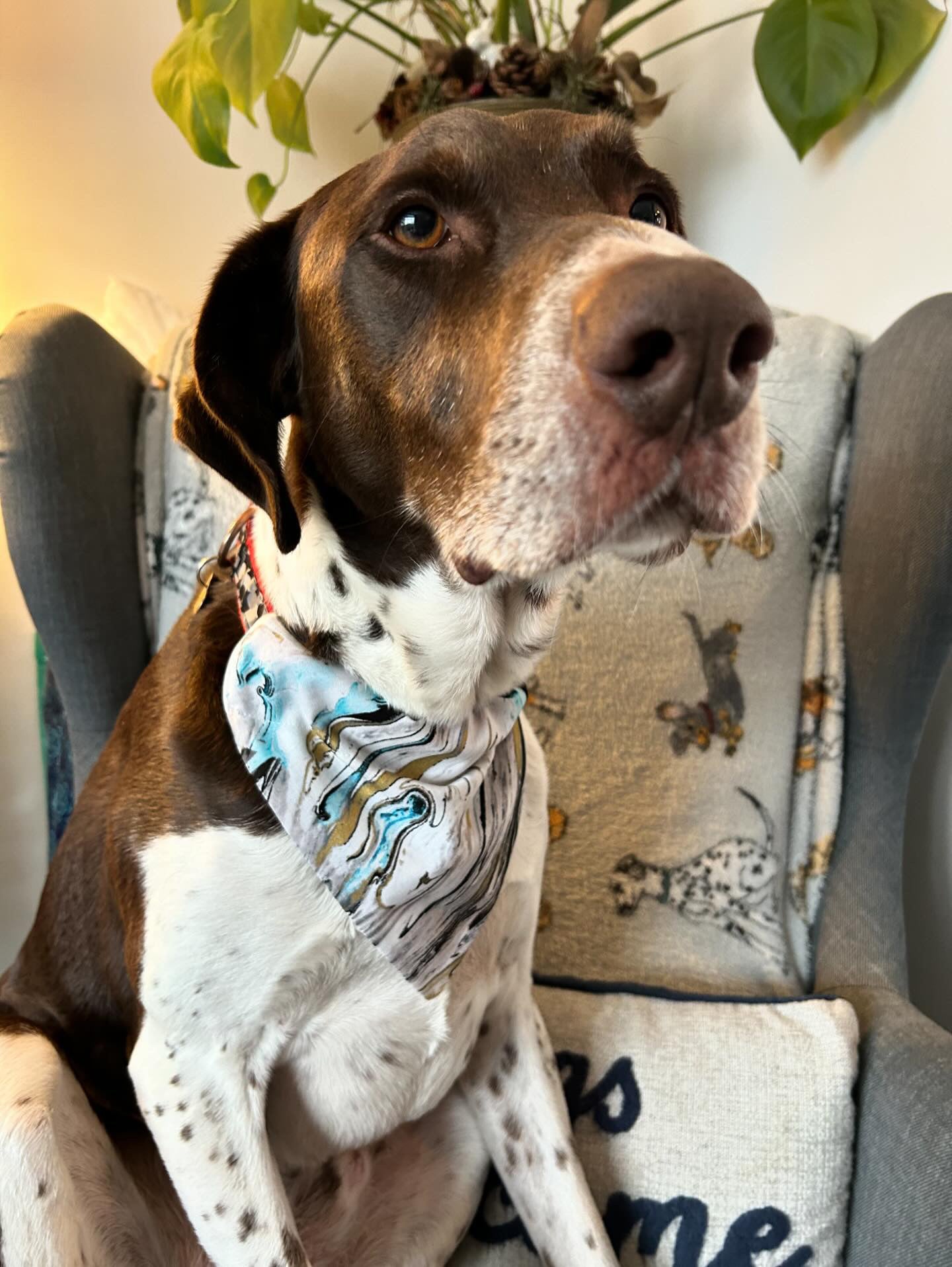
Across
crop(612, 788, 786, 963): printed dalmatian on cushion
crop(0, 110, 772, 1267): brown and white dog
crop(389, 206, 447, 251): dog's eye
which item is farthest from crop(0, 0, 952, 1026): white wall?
crop(389, 206, 447, 251): dog's eye

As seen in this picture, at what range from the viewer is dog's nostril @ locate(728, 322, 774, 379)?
0.66m

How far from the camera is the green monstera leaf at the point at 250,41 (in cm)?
141

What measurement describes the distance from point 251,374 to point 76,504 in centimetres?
74

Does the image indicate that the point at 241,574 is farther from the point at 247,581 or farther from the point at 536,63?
the point at 536,63

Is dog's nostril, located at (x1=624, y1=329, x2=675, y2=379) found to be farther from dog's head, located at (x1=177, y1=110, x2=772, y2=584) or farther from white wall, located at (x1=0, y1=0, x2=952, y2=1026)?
white wall, located at (x1=0, y1=0, x2=952, y2=1026)

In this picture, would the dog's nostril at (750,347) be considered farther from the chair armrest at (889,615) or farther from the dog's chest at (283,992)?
the chair armrest at (889,615)

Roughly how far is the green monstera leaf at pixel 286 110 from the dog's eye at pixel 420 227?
3.86 ft

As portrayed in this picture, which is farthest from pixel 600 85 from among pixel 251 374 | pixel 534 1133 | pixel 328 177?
pixel 534 1133

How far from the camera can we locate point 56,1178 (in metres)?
0.96

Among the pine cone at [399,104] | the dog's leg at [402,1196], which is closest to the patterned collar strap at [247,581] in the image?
the dog's leg at [402,1196]

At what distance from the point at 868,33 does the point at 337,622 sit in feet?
4.47

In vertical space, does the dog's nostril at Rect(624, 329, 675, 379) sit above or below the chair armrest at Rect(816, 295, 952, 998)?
above

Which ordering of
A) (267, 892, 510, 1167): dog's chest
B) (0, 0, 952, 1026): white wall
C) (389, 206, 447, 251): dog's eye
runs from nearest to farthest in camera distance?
(389, 206, 447, 251): dog's eye, (267, 892, 510, 1167): dog's chest, (0, 0, 952, 1026): white wall

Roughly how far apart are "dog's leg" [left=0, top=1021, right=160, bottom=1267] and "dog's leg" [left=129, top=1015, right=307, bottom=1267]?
12cm
